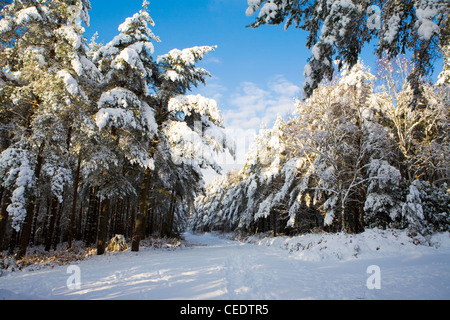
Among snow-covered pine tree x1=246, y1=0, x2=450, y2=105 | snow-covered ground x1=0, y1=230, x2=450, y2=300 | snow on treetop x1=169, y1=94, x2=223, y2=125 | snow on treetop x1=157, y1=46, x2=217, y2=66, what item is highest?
snow on treetop x1=157, y1=46, x2=217, y2=66

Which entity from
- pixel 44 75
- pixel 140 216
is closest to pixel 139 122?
pixel 44 75

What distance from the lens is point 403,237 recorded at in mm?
11492

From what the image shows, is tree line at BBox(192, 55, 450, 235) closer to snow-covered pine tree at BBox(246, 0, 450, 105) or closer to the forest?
the forest

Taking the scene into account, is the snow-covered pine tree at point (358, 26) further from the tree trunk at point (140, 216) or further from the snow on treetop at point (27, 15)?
the tree trunk at point (140, 216)

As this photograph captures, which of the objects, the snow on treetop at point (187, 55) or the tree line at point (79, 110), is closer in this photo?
the tree line at point (79, 110)

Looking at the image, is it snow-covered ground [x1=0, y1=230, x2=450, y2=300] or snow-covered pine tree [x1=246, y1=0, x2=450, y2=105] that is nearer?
snow-covered pine tree [x1=246, y1=0, x2=450, y2=105]

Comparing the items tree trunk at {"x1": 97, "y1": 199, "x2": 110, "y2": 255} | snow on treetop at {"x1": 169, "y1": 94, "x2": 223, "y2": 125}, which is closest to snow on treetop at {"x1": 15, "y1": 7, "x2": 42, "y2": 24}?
snow on treetop at {"x1": 169, "y1": 94, "x2": 223, "y2": 125}

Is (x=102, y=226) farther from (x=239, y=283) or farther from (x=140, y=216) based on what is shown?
(x=239, y=283)

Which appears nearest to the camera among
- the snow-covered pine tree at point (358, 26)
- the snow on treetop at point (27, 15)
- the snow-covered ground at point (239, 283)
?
the snow-covered pine tree at point (358, 26)

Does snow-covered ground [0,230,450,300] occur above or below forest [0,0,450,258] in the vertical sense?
below

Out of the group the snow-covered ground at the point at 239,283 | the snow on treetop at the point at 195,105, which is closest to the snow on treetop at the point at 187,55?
the snow on treetop at the point at 195,105

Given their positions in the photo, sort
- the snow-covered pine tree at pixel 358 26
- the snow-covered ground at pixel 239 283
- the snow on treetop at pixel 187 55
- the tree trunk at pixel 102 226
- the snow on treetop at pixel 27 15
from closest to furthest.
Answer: the snow-covered pine tree at pixel 358 26
the snow-covered ground at pixel 239 283
the snow on treetop at pixel 27 15
the tree trunk at pixel 102 226
the snow on treetop at pixel 187 55

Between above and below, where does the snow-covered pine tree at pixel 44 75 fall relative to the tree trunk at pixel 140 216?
above

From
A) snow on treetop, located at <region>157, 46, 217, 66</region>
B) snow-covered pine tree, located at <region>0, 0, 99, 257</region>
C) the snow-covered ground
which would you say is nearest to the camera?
the snow-covered ground
